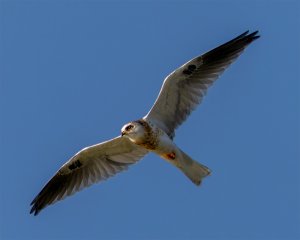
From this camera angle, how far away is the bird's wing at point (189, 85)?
11438 mm

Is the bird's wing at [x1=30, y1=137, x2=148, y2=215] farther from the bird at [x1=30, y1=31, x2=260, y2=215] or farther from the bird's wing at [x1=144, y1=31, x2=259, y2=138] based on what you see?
the bird's wing at [x1=144, y1=31, x2=259, y2=138]

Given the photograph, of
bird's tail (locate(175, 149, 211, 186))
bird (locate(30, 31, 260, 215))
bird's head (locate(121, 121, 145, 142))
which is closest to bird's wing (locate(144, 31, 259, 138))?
bird (locate(30, 31, 260, 215))

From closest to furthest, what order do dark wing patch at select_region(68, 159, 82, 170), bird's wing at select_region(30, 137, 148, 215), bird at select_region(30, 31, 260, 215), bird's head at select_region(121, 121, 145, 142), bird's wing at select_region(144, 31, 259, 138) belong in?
1. bird's head at select_region(121, 121, 145, 142)
2. bird at select_region(30, 31, 260, 215)
3. bird's wing at select_region(144, 31, 259, 138)
4. bird's wing at select_region(30, 137, 148, 215)
5. dark wing patch at select_region(68, 159, 82, 170)

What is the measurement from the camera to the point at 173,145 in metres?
11.2

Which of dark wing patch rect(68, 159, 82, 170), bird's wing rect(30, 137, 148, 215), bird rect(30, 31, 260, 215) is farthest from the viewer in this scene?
dark wing patch rect(68, 159, 82, 170)

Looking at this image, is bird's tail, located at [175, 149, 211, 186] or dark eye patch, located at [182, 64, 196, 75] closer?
bird's tail, located at [175, 149, 211, 186]

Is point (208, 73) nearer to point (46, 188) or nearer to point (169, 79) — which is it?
point (169, 79)

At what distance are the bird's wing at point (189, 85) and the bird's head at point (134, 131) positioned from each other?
0.41 m

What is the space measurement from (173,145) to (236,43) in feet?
5.71

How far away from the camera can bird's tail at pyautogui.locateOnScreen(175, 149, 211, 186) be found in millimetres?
11234

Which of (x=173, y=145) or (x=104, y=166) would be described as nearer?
(x=173, y=145)

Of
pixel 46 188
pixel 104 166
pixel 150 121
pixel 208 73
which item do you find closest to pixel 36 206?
pixel 46 188

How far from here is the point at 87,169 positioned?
1227 centimetres

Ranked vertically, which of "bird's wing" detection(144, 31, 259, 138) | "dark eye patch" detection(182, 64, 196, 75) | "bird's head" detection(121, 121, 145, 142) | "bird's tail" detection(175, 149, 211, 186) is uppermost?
"dark eye patch" detection(182, 64, 196, 75)
